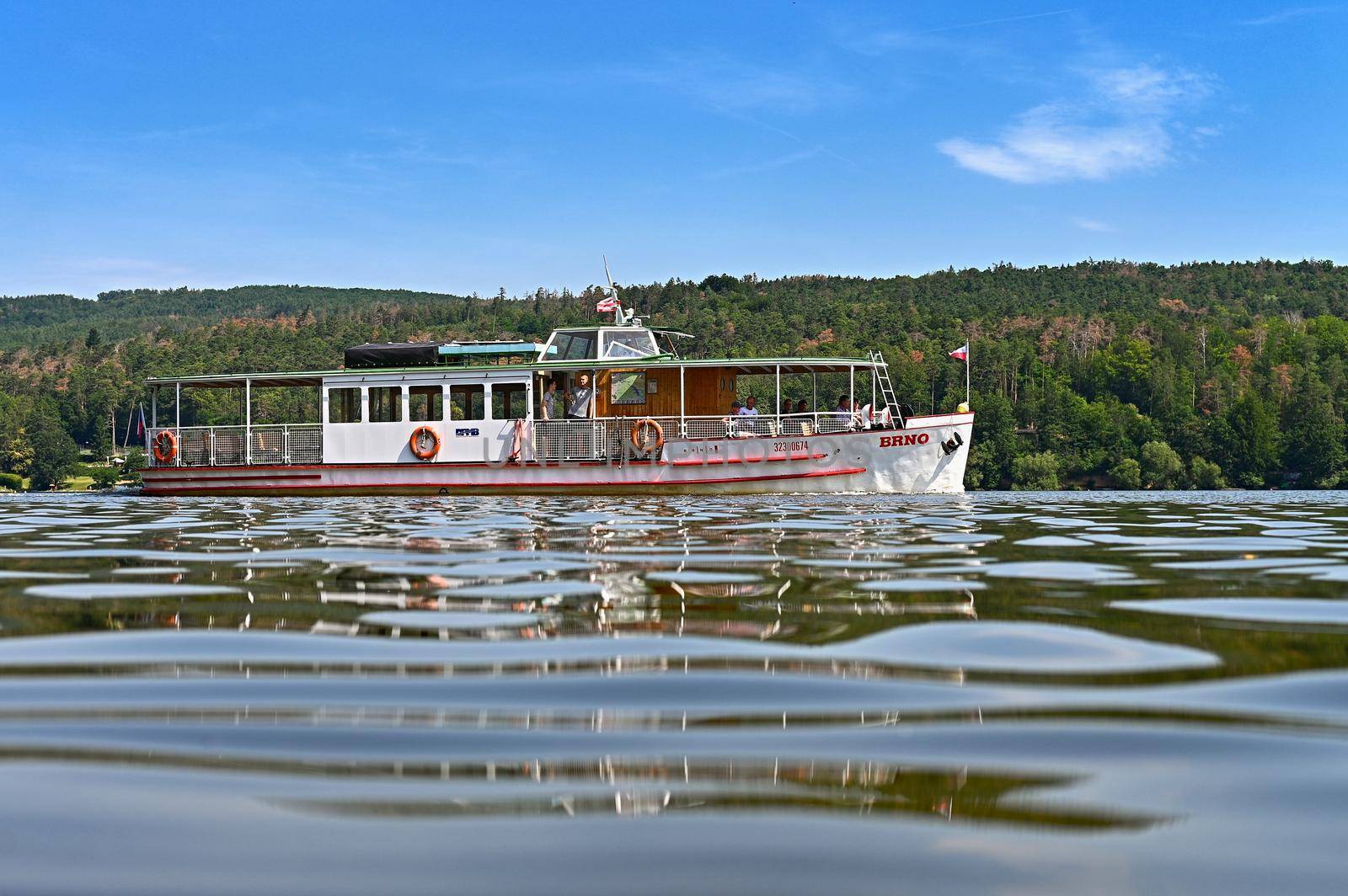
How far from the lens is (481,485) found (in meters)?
26.0

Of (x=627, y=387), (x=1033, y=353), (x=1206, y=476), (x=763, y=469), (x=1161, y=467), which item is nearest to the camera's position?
(x=763, y=469)

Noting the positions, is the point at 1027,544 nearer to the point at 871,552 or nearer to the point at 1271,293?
the point at 871,552

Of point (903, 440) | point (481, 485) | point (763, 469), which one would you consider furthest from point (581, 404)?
point (903, 440)

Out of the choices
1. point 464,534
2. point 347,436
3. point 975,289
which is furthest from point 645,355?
point 975,289

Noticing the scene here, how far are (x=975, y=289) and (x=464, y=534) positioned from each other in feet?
621

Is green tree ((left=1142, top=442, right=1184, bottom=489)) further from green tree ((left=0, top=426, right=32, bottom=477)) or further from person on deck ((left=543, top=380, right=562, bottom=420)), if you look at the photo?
green tree ((left=0, top=426, right=32, bottom=477))

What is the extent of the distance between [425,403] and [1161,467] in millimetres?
71965

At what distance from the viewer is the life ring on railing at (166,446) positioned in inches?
1110

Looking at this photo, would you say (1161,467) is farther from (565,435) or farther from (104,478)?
(565,435)

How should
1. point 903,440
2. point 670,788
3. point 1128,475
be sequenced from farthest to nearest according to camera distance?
point 1128,475, point 903,440, point 670,788

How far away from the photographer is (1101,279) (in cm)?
19350

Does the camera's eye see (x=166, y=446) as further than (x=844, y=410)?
Yes

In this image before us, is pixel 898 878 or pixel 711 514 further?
pixel 711 514

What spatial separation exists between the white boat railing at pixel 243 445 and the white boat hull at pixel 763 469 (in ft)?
8.72
